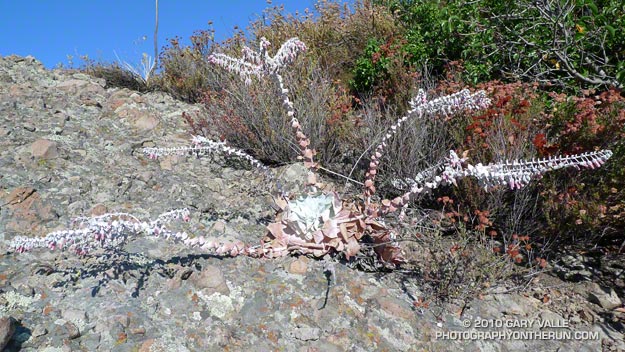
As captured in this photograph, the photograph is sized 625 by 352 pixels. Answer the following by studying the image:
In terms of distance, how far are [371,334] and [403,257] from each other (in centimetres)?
55

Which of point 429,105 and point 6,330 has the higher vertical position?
point 429,105

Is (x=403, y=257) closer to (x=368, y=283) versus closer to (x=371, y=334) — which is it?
(x=368, y=283)

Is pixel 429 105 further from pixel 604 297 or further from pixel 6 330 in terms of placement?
pixel 6 330

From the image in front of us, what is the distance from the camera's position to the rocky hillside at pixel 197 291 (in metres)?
1.58

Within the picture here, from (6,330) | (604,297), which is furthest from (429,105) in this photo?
(6,330)

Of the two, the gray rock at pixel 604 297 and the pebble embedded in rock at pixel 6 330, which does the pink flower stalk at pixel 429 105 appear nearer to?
the gray rock at pixel 604 297

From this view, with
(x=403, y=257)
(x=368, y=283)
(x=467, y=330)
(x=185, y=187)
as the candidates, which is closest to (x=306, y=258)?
(x=368, y=283)

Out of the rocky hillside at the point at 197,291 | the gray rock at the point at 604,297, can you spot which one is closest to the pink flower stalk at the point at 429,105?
the rocky hillside at the point at 197,291

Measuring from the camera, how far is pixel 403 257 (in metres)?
2.20

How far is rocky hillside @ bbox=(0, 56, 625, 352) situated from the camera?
1.58 m

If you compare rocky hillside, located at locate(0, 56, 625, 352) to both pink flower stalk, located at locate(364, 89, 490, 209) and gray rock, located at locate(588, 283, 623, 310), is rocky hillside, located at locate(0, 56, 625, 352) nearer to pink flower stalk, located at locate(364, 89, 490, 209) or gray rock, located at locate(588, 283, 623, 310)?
gray rock, located at locate(588, 283, 623, 310)

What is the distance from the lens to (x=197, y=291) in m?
1.81


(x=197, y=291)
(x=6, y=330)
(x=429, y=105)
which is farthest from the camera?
(x=429, y=105)

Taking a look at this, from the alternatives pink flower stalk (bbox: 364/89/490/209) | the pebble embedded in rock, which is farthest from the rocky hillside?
pink flower stalk (bbox: 364/89/490/209)
